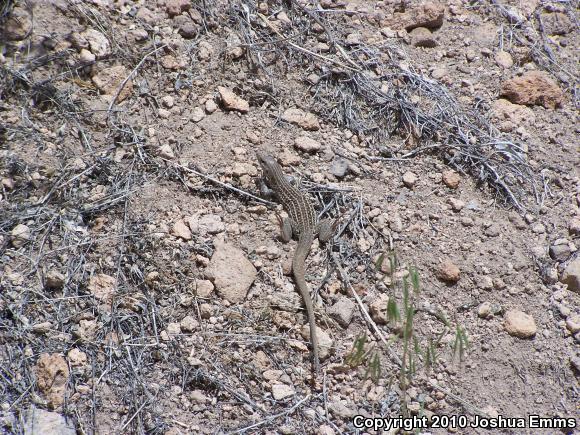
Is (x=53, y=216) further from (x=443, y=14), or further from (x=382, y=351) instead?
(x=443, y=14)

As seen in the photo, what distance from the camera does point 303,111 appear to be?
16.6 ft

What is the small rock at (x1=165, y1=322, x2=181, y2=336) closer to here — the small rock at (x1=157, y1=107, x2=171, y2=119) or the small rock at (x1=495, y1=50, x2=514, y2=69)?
the small rock at (x1=157, y1=107, x2=171, y2=119)

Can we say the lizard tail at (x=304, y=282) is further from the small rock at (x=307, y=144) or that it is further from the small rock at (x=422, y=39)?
the small rock at (x=422, y=39)

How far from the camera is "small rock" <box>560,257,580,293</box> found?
4488 mm

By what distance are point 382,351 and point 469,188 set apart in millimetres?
1761

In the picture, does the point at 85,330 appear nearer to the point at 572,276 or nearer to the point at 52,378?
the point at 52,378

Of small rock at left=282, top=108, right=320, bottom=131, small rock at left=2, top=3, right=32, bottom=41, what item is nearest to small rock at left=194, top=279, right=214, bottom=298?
small rock at left=282, top=108, right=320, bottom=131

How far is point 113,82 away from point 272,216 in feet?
Result: 5.99

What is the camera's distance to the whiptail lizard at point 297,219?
4371mm

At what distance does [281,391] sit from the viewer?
3.90m

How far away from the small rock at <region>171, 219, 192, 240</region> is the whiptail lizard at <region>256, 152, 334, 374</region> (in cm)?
80

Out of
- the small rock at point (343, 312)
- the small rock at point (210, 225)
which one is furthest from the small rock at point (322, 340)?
the small rock at point (210, 225)

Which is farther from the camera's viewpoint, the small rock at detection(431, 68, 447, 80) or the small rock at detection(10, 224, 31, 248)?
the small rock at detection(431, 68, 447, 80)

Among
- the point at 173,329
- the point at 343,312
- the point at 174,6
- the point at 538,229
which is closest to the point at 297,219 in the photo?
the point at 343,312
